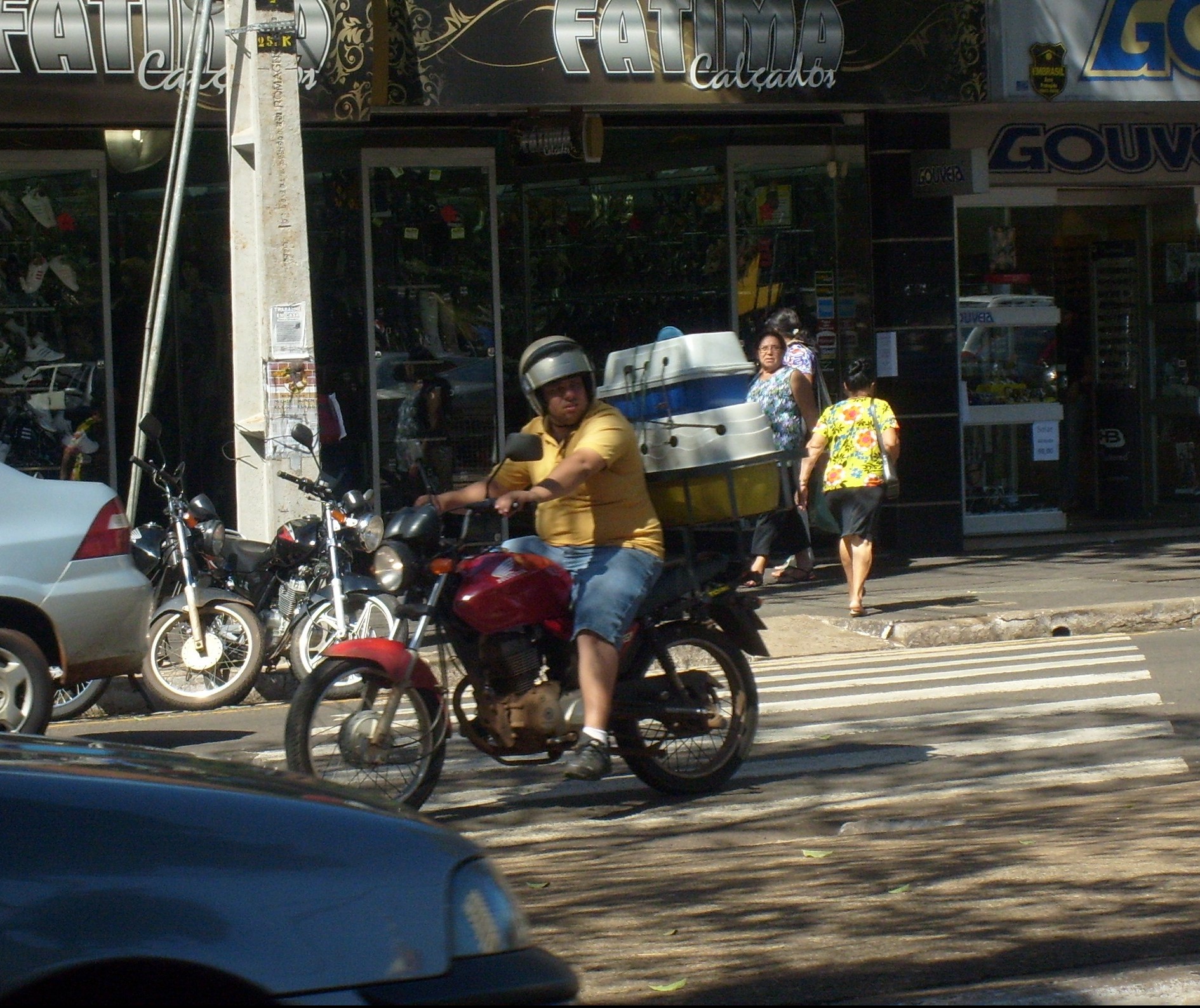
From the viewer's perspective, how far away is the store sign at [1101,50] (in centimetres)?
1433

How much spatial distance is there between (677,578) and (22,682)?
3176 mm

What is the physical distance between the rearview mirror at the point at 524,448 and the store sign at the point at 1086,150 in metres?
10.1

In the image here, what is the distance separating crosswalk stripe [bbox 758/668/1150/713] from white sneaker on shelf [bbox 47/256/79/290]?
7315mm

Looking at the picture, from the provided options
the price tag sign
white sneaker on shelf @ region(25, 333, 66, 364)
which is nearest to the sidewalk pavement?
the price tag sign

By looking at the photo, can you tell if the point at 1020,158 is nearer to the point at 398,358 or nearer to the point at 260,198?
the point at 398,358

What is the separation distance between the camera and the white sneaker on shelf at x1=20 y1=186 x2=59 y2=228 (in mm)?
13744

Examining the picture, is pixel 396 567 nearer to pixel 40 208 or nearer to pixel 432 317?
pixel 432 317

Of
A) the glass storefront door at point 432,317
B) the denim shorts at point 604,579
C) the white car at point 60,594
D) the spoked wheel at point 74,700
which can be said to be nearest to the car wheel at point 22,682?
the white car at point 60,594

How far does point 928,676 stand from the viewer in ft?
33.7

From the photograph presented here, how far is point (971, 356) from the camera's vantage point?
16.2m

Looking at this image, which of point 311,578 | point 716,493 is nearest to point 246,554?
point 311,578

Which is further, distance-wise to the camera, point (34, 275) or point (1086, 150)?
point (1086, 150)

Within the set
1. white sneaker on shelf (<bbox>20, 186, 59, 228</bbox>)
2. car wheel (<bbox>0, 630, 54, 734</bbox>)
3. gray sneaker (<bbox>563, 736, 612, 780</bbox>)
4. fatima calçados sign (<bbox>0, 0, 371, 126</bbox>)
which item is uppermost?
fatima calçados sign (<bbox>0, 0, 371, 126</bbox>)

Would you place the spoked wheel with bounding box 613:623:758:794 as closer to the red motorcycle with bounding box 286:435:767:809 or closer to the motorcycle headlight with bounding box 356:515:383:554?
the red motorcycle with bounding box 286:435:767:809
